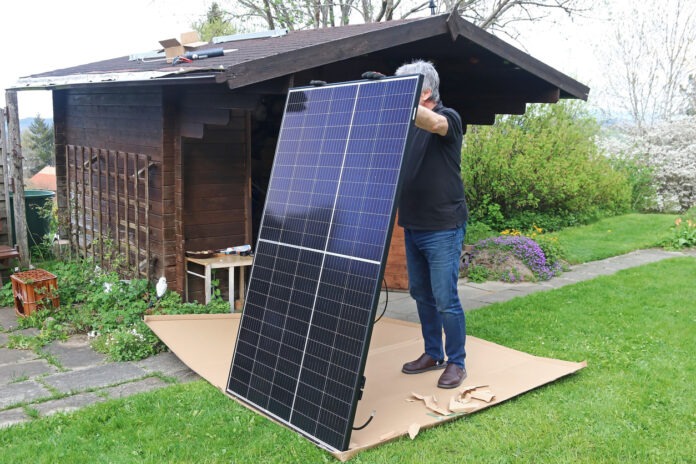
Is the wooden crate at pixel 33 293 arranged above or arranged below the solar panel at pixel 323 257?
below

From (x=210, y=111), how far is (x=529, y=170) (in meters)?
6.98

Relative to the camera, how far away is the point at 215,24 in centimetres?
1758

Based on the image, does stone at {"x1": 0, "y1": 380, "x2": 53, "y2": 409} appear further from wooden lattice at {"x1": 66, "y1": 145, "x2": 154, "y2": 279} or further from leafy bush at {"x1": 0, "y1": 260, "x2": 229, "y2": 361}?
wooden lattice at {"x1": 66, "y1": 145, "x2": 154, "y2": 279}

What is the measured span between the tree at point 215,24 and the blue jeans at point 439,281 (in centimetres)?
1182

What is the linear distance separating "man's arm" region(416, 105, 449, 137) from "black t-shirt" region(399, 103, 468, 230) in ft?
0.53

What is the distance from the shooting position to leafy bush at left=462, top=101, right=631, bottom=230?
10930 millimetres

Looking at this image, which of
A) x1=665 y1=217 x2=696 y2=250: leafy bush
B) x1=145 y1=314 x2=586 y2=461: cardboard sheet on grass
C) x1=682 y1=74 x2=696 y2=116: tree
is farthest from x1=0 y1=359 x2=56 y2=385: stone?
x1=682 y1=74 x2=696 y2=116: tree

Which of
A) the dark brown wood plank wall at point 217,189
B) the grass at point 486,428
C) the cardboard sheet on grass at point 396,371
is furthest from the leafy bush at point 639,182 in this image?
the cardboard sheet on grass at point 396,371

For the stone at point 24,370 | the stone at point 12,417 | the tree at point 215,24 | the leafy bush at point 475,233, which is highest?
the tree at point 215,24

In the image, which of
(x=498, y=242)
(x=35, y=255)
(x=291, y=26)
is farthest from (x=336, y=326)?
(x=291, y=26)

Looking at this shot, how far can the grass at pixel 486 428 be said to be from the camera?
3.34 m

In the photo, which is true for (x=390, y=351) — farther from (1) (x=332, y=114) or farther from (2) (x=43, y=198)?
(2) (x=43, y=198)

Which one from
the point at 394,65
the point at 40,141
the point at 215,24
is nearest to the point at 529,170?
the point at 394,65

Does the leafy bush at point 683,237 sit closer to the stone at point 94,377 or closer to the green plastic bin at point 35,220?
the stone at point 94,377
